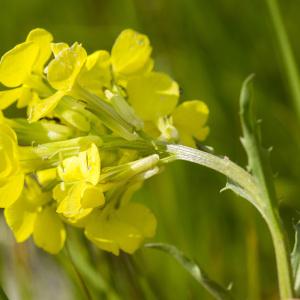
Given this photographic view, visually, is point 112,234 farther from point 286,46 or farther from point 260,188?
point 286,46

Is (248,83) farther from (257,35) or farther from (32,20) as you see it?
(32,20)

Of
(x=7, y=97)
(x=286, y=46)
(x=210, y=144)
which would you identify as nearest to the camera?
(x=7, y=97)

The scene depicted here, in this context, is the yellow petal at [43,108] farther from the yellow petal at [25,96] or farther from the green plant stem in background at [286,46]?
the green plant stem in background at [286,46]

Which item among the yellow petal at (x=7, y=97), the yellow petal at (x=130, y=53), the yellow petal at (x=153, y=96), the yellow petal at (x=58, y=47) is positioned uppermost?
the yellow petal at (x=58, y=47)

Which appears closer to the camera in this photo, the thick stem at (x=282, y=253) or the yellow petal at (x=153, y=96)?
the thick stem at (x=282, y=253)

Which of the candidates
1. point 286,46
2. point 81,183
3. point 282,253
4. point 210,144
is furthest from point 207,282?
point 210,144

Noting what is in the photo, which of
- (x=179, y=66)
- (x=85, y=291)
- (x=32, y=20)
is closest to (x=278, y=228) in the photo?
(x=85, y=291)

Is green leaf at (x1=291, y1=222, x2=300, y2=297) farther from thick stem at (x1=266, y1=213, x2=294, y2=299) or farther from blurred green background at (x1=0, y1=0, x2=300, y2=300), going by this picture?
blurred green background at (x1=0, y1=0, x2=300, y2=300)

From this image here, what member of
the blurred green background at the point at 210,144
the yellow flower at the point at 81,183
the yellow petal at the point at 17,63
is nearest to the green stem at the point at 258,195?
the yellow flower at the point at 81,183
